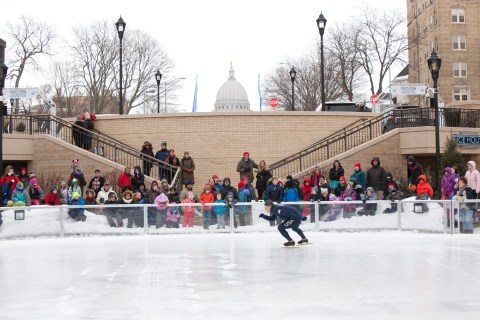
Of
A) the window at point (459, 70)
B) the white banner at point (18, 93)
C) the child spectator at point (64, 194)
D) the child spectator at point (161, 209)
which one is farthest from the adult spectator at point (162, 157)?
the window at point (459, 70)

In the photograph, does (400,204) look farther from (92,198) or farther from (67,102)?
(67,102)

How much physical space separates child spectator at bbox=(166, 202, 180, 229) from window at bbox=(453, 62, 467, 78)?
191 ft

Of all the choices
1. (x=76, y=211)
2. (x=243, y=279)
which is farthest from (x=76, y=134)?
(x=243, y=279)

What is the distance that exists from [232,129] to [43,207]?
12602mm

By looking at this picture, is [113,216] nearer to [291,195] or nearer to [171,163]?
[291,195]

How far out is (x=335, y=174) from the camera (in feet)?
83.6

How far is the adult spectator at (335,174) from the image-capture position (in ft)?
83.3

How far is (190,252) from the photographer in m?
18.2

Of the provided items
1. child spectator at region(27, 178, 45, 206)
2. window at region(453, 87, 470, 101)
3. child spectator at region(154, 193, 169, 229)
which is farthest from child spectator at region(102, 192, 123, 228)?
window at region(453, 87, 470, 101)

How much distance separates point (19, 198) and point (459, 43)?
2411 inches

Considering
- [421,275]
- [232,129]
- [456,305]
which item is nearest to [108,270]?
[421,275]

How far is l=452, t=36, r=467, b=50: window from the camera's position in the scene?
76.9 metres

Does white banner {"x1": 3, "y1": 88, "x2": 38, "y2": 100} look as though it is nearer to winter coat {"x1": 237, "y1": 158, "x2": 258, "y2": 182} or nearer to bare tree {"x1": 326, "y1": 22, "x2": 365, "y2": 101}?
winter coat {"x1": 237, "y1": 158, "x2": 258, "y2": 182}

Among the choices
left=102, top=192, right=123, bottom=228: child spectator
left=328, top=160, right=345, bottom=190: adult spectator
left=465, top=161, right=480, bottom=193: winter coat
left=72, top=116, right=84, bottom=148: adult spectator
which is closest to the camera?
left=465, top=161, right=480, bottom=193: winter coat
